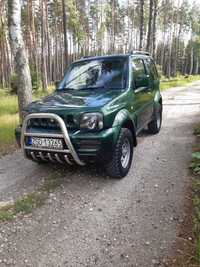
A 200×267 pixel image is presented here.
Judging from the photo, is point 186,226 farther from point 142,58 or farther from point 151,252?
point 142,58

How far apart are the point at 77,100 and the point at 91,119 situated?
0.58 meters

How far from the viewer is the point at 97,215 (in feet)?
12.2

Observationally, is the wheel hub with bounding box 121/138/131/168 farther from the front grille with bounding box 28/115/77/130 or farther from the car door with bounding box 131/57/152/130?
the front grille with bounding box 28/115/77/130

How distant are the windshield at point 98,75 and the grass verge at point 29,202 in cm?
187

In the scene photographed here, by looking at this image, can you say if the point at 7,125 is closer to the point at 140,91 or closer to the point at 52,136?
the point at 140,91


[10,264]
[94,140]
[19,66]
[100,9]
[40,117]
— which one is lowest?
[10,264]

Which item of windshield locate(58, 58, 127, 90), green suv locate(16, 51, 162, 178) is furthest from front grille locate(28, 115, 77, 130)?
windshield locate(58, 58, 127, 90)

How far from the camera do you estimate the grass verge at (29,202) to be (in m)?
3.76

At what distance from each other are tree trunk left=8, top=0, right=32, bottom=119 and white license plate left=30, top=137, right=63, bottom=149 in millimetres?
3523

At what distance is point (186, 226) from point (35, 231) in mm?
1771

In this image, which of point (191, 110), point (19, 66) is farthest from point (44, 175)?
point (191, 110)

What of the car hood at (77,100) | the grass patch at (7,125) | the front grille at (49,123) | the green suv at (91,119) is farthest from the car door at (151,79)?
the grass patch at (7,125)

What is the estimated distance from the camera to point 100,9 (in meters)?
40.0

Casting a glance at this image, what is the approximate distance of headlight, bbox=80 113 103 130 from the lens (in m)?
4.16
